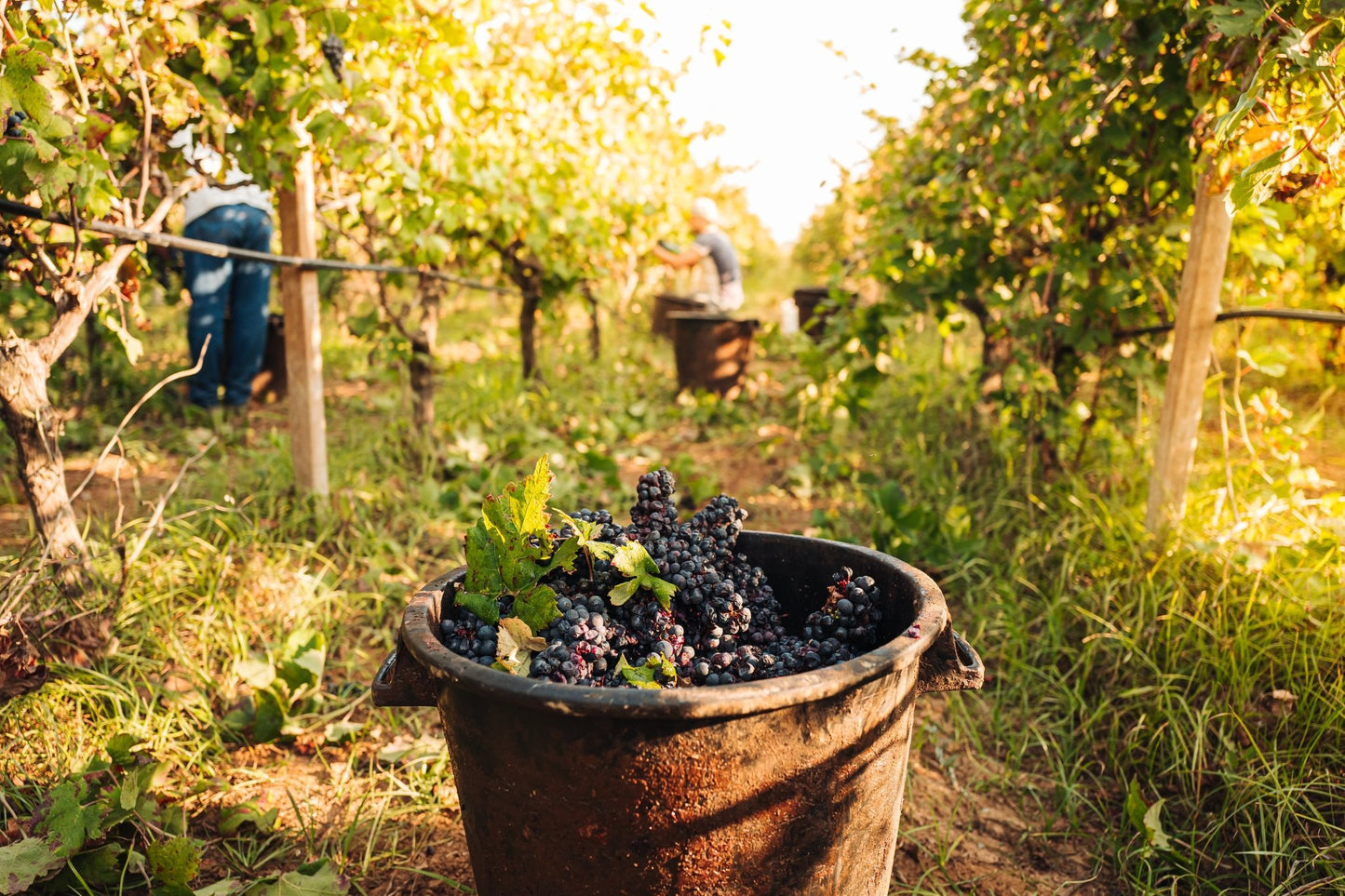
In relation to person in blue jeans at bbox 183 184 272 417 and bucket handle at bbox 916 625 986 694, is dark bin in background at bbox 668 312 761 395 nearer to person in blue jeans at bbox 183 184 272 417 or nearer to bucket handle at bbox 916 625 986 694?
person in blue jeans at bbox 183 184 272 417

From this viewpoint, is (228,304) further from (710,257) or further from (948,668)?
(948,668)

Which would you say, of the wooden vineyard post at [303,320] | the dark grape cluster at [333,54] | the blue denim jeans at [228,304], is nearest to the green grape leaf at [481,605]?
the wooden vineyard post at [303,320]

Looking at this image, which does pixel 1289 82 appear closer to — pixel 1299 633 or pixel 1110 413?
pixel 1299 633

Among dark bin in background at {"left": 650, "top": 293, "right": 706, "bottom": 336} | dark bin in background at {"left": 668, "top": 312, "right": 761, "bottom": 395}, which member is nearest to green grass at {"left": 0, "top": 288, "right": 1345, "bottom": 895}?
dark bin in background at {"left": 668, "top": 312, "right": 761, "bottom": 395}

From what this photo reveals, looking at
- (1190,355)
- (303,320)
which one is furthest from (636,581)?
(303,320)

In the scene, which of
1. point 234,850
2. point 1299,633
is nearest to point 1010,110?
point 1299,633

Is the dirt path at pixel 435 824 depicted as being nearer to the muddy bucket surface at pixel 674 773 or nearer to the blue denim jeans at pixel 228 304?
the muddy bucket surface at pixel 674 773

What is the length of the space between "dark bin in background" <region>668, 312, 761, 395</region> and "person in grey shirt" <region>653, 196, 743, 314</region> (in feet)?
6.73

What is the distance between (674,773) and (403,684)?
49cm

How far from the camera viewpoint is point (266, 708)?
229cm

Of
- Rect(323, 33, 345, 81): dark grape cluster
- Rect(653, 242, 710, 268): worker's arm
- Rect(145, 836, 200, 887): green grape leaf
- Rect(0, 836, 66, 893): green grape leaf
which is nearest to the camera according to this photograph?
Rect(0, 836, 66, 893): green grape leaf

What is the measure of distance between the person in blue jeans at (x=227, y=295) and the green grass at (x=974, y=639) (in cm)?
104

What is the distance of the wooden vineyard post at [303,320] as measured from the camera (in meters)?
3.19

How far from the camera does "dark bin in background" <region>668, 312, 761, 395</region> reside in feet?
21.3
